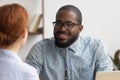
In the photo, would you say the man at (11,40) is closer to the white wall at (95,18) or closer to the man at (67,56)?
the man at (67,56)

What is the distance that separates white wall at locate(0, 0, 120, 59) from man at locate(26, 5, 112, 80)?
995 millimetres

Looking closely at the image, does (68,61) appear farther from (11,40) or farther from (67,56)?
(11,40)

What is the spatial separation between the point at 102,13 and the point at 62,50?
1.28 metres

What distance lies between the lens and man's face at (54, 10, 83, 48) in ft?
6.64

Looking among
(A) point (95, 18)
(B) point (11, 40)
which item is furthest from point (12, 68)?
(A) point (95, 18)

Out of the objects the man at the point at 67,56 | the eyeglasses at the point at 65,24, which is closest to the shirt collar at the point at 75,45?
the man at the point at 67,56

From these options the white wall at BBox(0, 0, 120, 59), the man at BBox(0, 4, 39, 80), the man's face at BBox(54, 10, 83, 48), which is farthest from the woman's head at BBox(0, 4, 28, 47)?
the white wall at BBox(0, 0, 120, 59)

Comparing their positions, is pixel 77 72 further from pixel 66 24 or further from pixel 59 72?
pixel 66 24

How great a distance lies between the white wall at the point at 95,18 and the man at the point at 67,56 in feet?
3.26

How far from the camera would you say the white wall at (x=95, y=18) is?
3.09 m

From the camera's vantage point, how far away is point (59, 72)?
2.02 m

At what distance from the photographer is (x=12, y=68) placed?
1.17 meters

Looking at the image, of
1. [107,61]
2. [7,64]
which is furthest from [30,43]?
[7,64]

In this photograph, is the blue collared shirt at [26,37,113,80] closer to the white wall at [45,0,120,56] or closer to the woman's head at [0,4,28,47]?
the woman's head at [0,4,28,47]
